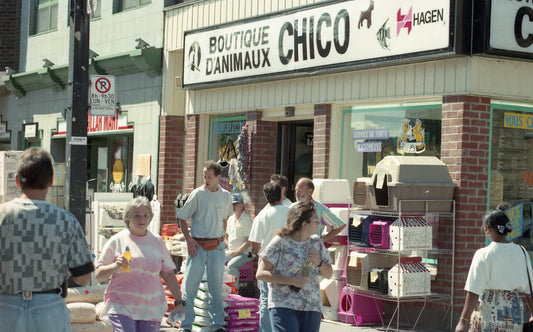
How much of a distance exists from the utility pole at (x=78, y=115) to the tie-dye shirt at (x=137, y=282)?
10.4 feet

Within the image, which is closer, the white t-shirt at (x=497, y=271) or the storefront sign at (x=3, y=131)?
the white t-shirt at (x=497, y=271)

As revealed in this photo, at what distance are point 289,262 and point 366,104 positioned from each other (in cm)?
578

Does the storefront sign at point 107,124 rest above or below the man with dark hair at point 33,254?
above

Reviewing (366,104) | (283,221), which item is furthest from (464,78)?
(283,221)

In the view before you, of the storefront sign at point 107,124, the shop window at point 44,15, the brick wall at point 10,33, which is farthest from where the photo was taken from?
the brick wall at point 10,33

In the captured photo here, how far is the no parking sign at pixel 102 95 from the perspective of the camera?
1158 centimetres

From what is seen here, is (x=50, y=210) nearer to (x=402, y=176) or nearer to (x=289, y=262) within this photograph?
(x=289, y=262)

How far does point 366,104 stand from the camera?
12.6 meters

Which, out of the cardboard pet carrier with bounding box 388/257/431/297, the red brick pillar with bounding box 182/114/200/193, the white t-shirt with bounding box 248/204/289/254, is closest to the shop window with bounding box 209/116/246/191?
the red brick pillar with bounding box 182/114/200/193

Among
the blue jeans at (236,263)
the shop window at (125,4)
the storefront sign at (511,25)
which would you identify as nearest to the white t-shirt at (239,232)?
the blue jeans at (236,263)

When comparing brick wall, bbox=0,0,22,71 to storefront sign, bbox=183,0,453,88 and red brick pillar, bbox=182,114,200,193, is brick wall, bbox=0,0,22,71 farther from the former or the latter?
storefront sign, bbox=183,0,453,88

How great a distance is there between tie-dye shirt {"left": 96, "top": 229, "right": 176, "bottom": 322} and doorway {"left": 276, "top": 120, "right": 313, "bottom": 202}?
765 centimetres

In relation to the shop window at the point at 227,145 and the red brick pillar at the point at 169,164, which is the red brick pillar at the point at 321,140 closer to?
the shop window at the point at 227,145

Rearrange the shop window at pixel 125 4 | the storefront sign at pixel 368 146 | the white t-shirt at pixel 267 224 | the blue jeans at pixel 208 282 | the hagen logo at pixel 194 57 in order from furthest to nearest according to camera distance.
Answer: the shop window at pixel 125 4 < the hagen logo at pixel 194 57 < the storefront sign at pixel 368 146 < the blue jeans at pixel 208 282 < the white t-shirt at pixel 267 224
